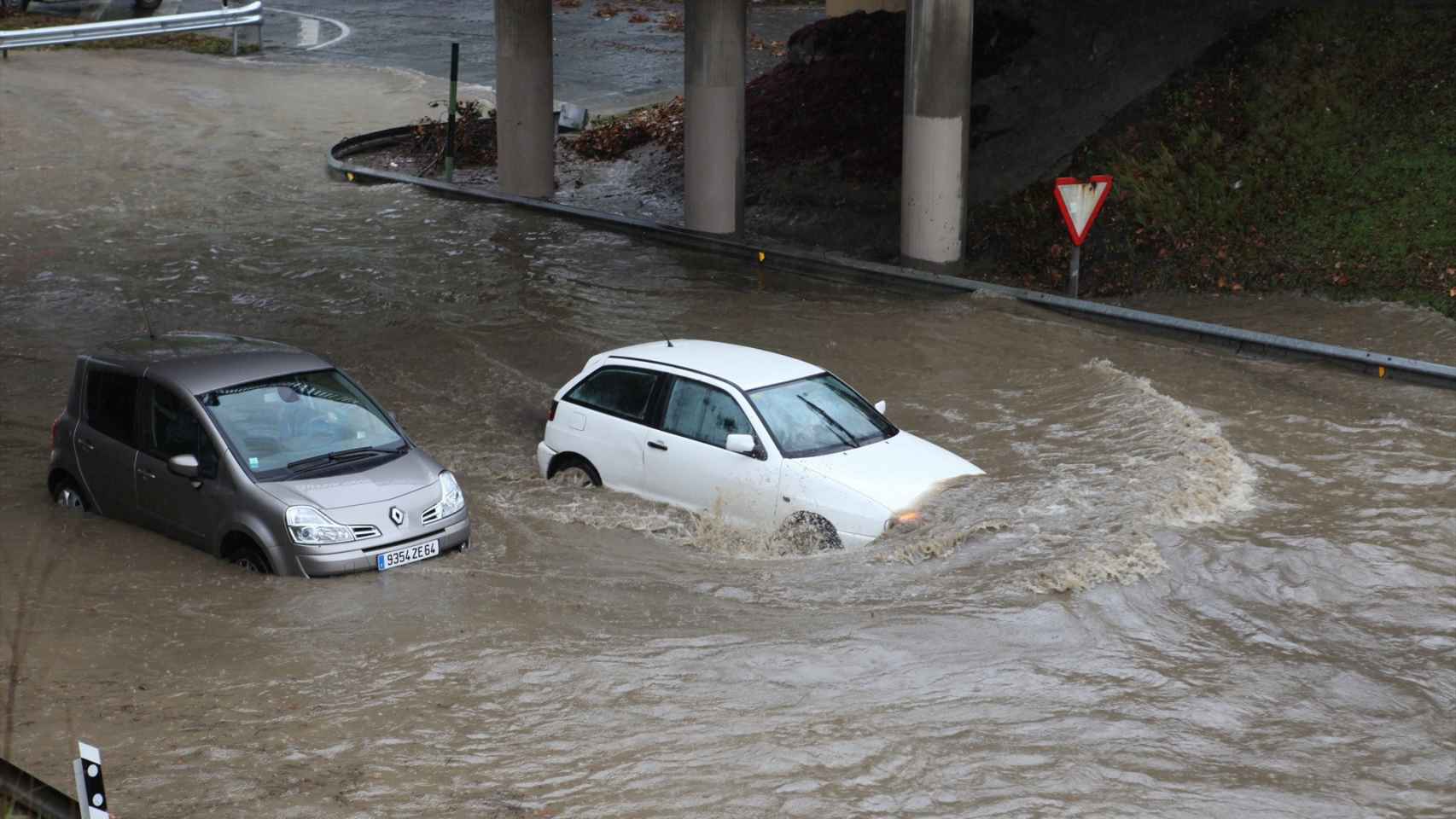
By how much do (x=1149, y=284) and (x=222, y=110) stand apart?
72.4 ft

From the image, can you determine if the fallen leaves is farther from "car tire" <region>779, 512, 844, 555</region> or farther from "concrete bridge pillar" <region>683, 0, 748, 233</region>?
"car tire" <region>779, 512, 844, 555</region>

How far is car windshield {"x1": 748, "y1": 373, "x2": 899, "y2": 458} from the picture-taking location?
1109 centimetres

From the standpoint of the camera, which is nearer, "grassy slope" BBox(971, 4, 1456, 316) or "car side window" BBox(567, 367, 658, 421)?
"car side window" BBox(567, 367, 658, 421)

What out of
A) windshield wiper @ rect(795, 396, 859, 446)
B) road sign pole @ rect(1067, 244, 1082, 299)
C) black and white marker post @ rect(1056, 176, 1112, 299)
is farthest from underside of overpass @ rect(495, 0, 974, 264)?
windshield wiper @ rect(795, 396, 859, 446)

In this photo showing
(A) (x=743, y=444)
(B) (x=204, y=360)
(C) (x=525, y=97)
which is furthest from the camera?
(C) (x=525, y=97)

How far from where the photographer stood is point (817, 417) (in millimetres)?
11422

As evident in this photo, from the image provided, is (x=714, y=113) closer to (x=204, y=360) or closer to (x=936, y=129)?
(x=936, y=129)

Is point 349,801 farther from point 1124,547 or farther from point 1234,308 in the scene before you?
point 1234,308

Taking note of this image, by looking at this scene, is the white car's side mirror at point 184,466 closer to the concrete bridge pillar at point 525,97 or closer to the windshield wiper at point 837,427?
the windshield wiper at point 837,427

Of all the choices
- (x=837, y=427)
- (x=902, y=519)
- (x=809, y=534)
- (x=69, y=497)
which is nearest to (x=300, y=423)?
(x=69, y=497)

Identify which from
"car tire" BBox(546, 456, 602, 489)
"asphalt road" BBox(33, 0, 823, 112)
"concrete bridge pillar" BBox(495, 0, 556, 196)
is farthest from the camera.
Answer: "asphalt road" BBox(33, 0, 823, 112)

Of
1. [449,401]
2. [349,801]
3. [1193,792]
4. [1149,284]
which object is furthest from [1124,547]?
[1149,284]

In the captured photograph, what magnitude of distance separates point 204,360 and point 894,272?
10.7 m

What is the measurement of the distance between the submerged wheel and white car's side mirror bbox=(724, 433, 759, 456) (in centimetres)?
507
